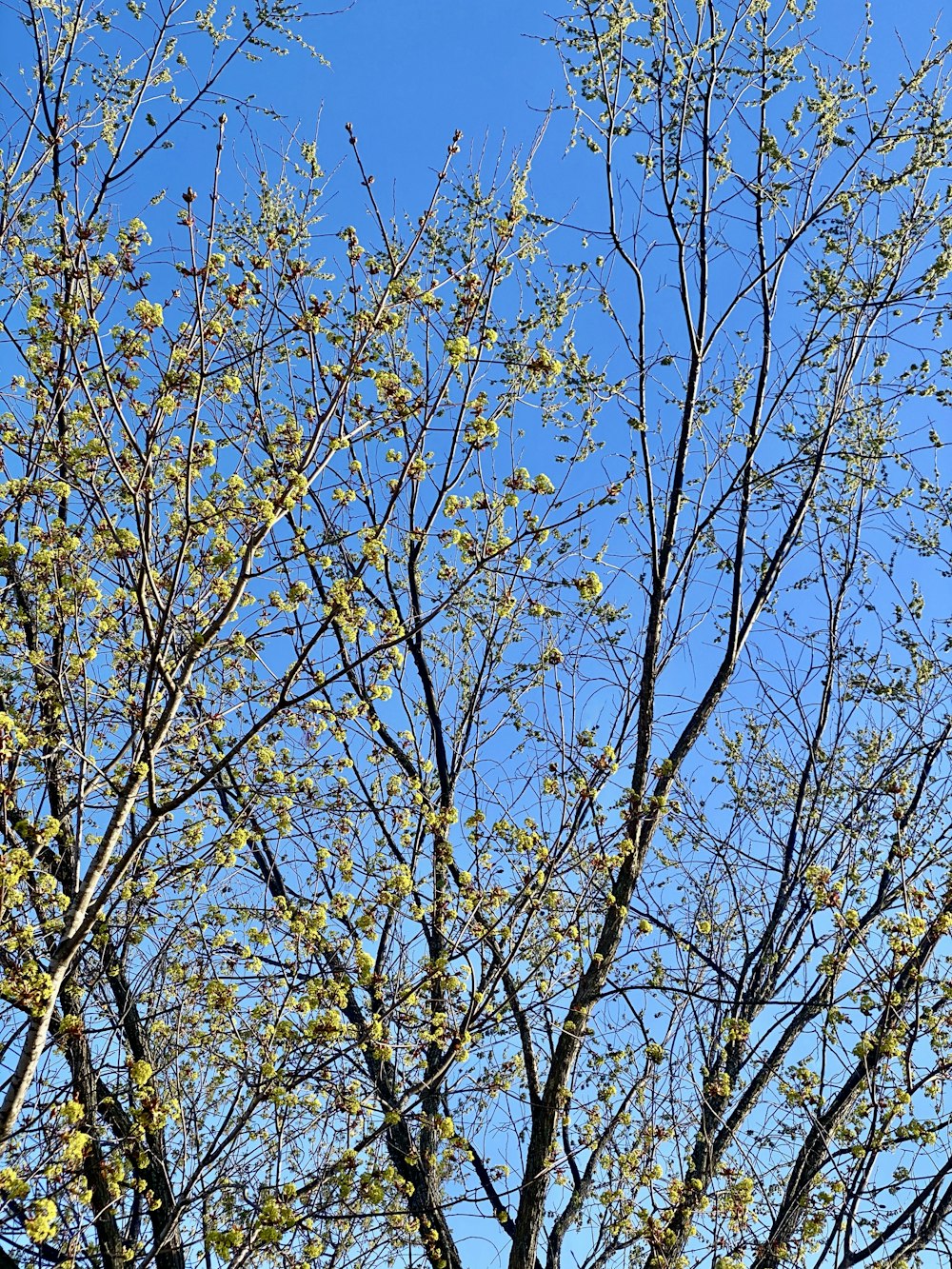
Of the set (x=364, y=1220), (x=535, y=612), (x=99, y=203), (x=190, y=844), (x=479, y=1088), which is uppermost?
(x=99, y=203)

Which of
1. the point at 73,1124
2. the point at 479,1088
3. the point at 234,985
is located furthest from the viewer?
the point at 479,1088

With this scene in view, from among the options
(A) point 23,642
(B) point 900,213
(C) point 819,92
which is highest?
(C) point 819,92

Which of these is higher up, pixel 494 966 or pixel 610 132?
pixel 610 132

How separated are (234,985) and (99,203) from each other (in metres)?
3.91

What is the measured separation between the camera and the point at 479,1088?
6062 mm

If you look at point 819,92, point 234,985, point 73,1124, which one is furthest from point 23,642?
point 819,92

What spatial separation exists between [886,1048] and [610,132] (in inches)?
241

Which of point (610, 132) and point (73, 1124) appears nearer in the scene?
point (73, 1124)

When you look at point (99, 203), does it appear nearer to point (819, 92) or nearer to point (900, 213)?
point (819, 92)

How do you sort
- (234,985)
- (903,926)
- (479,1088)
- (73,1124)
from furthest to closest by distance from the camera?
(479,1088)
(903,926)
(234,985)
(73,1124)

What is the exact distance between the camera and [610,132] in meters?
7.75

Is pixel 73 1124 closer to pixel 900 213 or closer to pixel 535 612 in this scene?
pixel 535 612

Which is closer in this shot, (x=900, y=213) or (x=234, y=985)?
(x=234, y=985)

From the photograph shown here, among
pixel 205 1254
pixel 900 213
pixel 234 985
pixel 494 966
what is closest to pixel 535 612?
pixel 494 966
